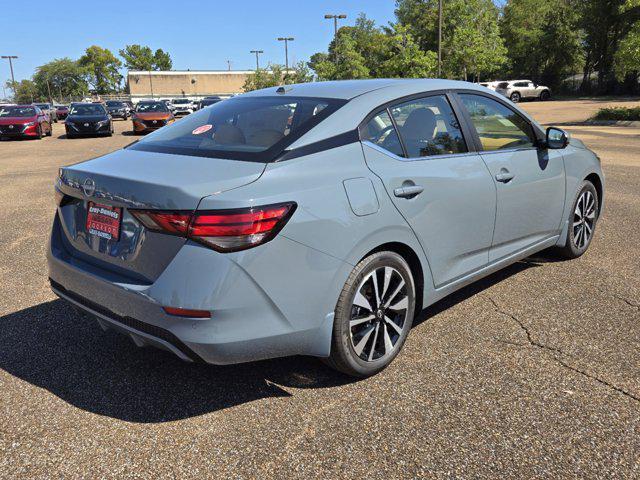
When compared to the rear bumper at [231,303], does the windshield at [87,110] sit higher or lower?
higher

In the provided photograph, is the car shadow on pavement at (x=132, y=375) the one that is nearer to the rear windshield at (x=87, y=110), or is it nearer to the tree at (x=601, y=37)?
the rear windshield at (x=87, y=110)

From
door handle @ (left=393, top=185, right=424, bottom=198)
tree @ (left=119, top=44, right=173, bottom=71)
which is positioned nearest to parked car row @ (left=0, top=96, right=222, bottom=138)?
door handle @ (left=393, top=185, right=424, bottom=198)

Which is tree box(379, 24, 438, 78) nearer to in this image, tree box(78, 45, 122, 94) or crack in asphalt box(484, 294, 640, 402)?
crack in asphalt box(484, 294, 640, 402)

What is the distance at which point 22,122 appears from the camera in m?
23.5

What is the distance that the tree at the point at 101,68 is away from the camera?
12175cm

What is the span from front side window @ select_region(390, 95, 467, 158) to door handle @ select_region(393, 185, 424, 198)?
0.21m

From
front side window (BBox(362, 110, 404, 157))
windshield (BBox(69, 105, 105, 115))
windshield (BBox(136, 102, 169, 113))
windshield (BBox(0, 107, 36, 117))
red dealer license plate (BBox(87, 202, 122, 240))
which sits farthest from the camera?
windshield (BBox(136, 102, 169, 113))

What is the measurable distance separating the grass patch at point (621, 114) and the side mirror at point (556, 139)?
Answer: 2076cm

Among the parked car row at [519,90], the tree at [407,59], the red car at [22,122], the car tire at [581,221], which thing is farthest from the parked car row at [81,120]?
the parked car row at [519,90]

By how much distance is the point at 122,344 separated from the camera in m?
3.61

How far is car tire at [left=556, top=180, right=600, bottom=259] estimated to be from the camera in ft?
16.0

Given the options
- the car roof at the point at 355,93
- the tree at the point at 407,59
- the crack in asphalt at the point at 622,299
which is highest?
the tree at the point at 407,59

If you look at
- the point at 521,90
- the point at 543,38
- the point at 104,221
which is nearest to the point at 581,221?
the point at 104,221

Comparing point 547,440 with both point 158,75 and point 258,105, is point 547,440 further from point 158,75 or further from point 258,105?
point 158,75
